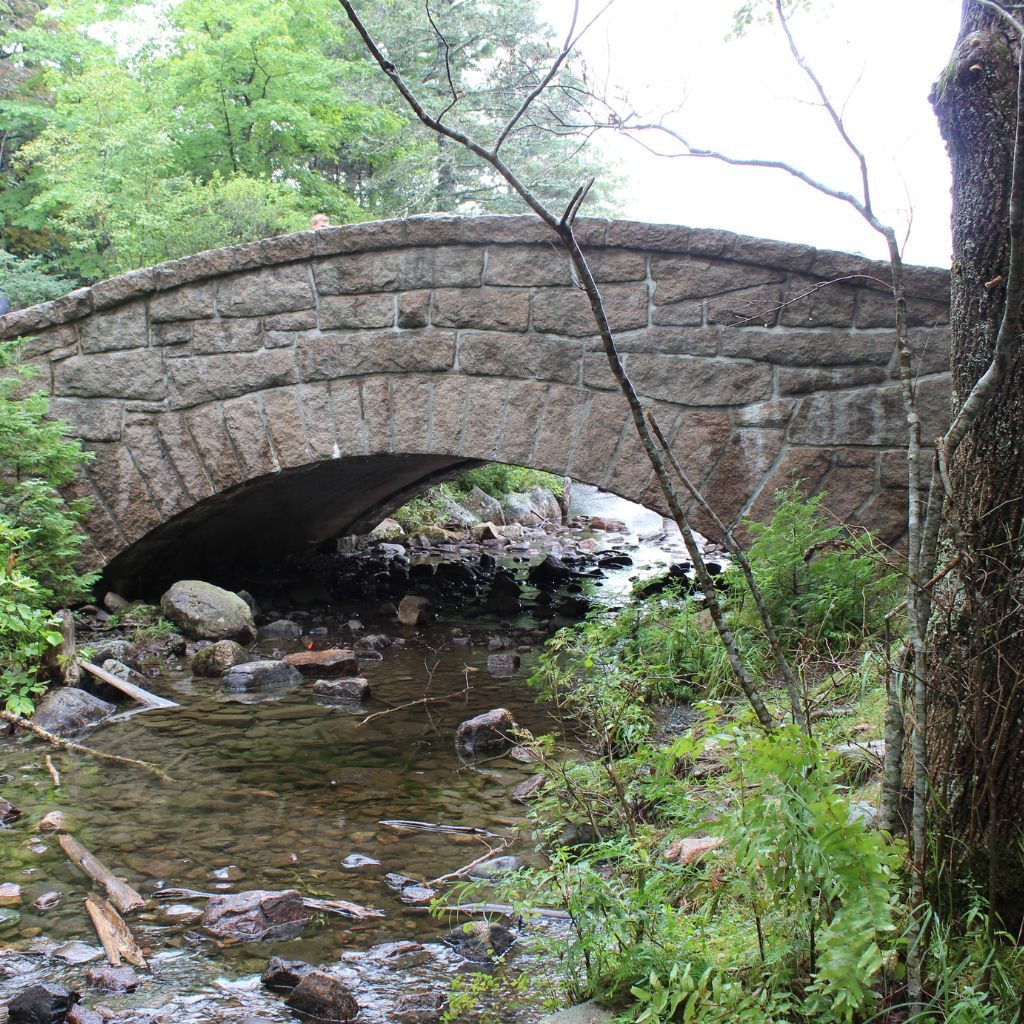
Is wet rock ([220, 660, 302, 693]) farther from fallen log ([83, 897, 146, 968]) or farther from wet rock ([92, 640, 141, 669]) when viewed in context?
fallen log ([83, 897, 146, 968])

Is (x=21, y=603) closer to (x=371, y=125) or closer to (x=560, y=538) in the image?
(x=560, y=538)

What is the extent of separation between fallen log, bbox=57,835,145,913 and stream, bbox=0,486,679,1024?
0.03 metres

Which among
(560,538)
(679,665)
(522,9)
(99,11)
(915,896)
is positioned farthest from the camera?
(99,11)

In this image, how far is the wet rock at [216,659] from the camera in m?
5.75

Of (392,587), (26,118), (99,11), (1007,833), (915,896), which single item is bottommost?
(392,587)

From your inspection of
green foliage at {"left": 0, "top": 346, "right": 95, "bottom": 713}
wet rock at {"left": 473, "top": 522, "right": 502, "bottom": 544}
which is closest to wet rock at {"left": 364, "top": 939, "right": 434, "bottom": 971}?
A: green foliage at {"left": 0, "top": 346, "right": 95, "bottom": 713}

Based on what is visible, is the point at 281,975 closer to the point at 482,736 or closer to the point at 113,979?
the point at 113,979

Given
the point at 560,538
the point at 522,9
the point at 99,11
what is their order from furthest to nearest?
the point at 99,11
the point at 522,9
the point at 560,538

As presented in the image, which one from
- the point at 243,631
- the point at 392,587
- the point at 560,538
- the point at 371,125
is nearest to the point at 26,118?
the point at 371,125

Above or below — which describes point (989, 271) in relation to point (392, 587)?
above

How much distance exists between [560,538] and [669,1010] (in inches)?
447

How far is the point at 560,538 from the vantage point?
1336 centimetres

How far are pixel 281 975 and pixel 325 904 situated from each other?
17.9 inches

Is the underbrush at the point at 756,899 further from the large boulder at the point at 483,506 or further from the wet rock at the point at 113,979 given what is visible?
the large boulder at the point at 483,506
